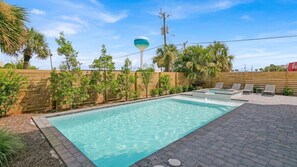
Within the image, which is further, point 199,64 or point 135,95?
point 199,64

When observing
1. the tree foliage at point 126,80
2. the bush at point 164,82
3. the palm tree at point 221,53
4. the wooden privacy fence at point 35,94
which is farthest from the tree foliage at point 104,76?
the palm tree at point 221,53

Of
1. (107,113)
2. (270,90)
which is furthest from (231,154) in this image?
(270,90)

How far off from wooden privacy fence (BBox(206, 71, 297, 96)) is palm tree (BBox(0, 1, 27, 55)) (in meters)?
16.1

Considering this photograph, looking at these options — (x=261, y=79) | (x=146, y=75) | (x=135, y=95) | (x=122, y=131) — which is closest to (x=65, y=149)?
(x=122, y=131)

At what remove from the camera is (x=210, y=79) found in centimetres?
1709

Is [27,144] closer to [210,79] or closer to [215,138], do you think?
[215,138]

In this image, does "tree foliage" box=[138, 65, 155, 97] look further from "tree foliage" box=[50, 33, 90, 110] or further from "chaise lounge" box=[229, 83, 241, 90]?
"chaise lounge" box=[229, 83, 241, 90]

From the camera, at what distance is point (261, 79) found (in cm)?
1423

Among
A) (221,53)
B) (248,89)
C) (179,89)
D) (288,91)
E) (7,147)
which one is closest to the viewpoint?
(7,147)

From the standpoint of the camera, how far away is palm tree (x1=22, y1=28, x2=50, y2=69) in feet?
40.7

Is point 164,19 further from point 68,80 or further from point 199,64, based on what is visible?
point 68,80

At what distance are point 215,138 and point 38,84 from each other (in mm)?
7923

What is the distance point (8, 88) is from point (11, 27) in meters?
3.28

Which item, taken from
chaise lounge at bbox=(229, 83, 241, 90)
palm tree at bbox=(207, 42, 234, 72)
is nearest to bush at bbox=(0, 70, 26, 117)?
chaise lounge at bbox=(229, 83, 241, 90)
